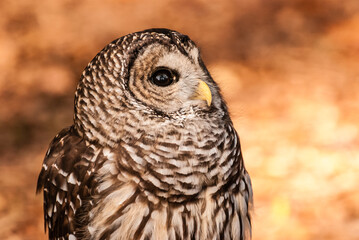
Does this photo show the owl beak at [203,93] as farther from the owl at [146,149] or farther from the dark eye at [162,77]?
the dark eye at [162,77]

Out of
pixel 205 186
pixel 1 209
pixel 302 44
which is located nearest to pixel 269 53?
pixel 302 44

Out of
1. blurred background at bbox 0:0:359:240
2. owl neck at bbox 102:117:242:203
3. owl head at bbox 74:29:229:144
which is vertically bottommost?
owl neck at bbox 102:117:242:203

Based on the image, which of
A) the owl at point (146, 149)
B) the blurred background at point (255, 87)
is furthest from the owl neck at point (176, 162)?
the blurred background at point (255, 87)

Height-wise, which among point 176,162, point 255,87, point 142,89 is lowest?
point 176,162

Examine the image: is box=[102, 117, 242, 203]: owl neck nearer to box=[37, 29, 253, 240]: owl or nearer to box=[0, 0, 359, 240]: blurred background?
box=[37, 29, 253, 240]: owl

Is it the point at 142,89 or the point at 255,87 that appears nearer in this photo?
the point at 142,89

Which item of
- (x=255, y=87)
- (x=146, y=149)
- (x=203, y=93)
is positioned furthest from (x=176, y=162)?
(x=255, y=87)

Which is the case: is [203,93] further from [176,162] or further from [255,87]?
[255,87]

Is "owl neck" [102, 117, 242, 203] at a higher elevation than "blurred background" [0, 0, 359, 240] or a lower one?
lower

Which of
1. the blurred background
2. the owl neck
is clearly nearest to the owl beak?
the owl neck
